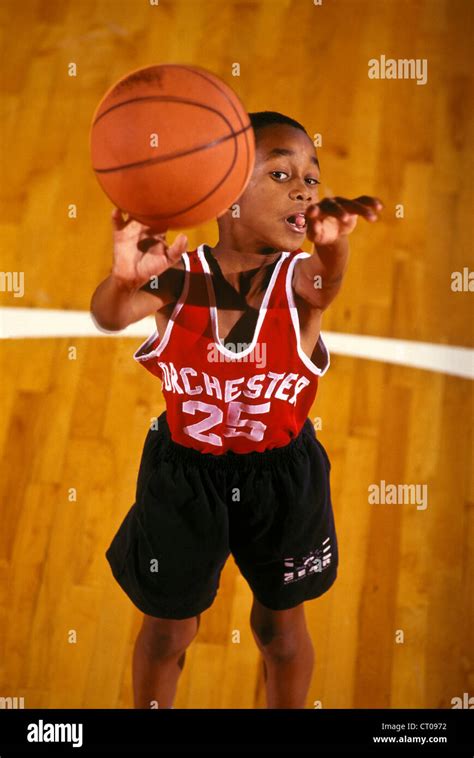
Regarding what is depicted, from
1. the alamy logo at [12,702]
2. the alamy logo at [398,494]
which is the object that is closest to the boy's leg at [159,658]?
the alamy logo at [12,702]

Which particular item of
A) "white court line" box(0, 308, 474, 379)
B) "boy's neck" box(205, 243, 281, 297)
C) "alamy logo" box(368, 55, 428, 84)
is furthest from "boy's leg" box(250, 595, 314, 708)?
"alamy logo" box(368, 55, 428, 84)

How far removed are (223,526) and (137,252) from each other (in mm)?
493

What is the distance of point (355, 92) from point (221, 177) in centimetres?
128

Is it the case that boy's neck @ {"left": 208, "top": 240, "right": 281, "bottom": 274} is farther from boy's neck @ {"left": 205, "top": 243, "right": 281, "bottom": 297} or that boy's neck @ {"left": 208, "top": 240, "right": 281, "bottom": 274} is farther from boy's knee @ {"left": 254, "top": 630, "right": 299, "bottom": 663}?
boy's knee @ {"left": 254, "top": 630, "right": 299, "bottom": 663}

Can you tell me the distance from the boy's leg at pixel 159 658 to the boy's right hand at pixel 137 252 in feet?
2.30

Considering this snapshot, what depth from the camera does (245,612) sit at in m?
2.26

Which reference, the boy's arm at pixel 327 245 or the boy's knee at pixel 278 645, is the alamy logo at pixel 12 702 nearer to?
the boy's knee at pixel 278 645

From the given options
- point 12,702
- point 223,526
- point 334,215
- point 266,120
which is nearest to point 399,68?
point 266,120

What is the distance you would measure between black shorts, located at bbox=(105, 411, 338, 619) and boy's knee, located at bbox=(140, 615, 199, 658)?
0.06m

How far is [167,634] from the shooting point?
1.98 m

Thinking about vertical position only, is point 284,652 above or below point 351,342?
below

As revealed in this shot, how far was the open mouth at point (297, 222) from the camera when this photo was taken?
162 cm

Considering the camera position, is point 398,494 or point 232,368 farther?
point 398,494
